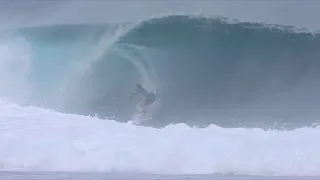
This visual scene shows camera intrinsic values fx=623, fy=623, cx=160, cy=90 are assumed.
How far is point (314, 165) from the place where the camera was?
→ 9492 mm

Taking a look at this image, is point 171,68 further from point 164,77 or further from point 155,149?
point 155,149

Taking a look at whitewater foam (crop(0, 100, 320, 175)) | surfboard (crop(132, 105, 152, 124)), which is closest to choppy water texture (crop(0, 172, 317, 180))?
whitewater foam (crop(0, 100, 320, 175))

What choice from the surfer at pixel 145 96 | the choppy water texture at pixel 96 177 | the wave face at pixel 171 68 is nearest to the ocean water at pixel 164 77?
the wave face at pixel 171 68

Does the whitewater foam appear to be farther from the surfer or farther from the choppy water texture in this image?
the surfer

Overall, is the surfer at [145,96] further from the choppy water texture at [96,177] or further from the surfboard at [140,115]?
the choppy water texture at [96,177]

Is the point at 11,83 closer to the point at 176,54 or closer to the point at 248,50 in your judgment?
the point at 176,54

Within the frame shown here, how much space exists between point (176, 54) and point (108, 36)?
1720mm

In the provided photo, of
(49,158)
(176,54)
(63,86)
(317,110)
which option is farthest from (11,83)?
(317,110)

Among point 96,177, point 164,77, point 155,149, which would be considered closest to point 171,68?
point 164,77

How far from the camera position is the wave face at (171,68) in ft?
44.7

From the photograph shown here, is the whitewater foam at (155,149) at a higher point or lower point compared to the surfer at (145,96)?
lower

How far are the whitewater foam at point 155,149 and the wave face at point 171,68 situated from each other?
95.7 inches

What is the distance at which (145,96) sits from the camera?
1364 centimetres

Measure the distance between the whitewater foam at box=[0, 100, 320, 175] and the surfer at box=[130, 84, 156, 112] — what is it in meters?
2.17
